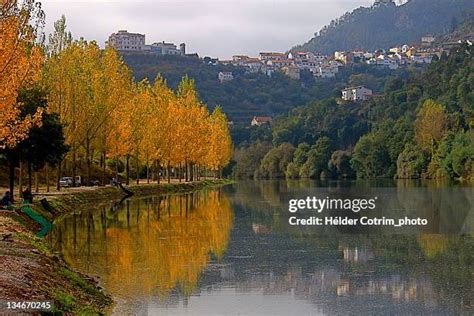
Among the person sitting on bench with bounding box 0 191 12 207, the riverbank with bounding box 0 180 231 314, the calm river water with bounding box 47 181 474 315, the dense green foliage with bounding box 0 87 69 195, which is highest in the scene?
the dense green foliage with bounding box 0 87 69 195

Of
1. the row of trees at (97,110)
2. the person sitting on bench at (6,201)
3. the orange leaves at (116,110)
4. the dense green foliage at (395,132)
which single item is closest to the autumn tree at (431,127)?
the dense green foliage at (395,132)

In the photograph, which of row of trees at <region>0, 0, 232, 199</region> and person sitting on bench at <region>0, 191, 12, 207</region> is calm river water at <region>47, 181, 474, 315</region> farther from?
row of trees at <region>0, 0, 232, 199</region>

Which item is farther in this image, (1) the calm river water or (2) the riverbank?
(1) the calm river water

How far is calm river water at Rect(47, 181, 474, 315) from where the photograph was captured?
60.2ft

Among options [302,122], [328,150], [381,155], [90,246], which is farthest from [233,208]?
[302,122]

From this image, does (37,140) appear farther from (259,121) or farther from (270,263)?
(259,121)

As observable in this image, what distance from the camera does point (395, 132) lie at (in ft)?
419

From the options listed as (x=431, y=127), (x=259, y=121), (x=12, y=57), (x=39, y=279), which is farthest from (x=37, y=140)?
(x=259, y=121)

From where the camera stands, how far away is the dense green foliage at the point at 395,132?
110625 millimetres

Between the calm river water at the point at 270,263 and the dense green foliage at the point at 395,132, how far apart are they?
2615 inches

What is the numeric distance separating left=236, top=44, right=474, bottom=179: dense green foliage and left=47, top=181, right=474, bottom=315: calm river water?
66429 mm

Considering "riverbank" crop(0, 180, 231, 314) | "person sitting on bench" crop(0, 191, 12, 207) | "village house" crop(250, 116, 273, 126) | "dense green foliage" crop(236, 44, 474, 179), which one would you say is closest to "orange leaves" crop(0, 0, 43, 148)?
"riverbank" crop(0, 180, 231, 314)

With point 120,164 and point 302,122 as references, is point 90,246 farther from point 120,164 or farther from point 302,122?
point 302,122

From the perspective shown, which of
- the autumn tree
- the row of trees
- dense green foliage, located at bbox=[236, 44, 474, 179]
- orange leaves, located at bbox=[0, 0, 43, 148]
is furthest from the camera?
the autumn tree
